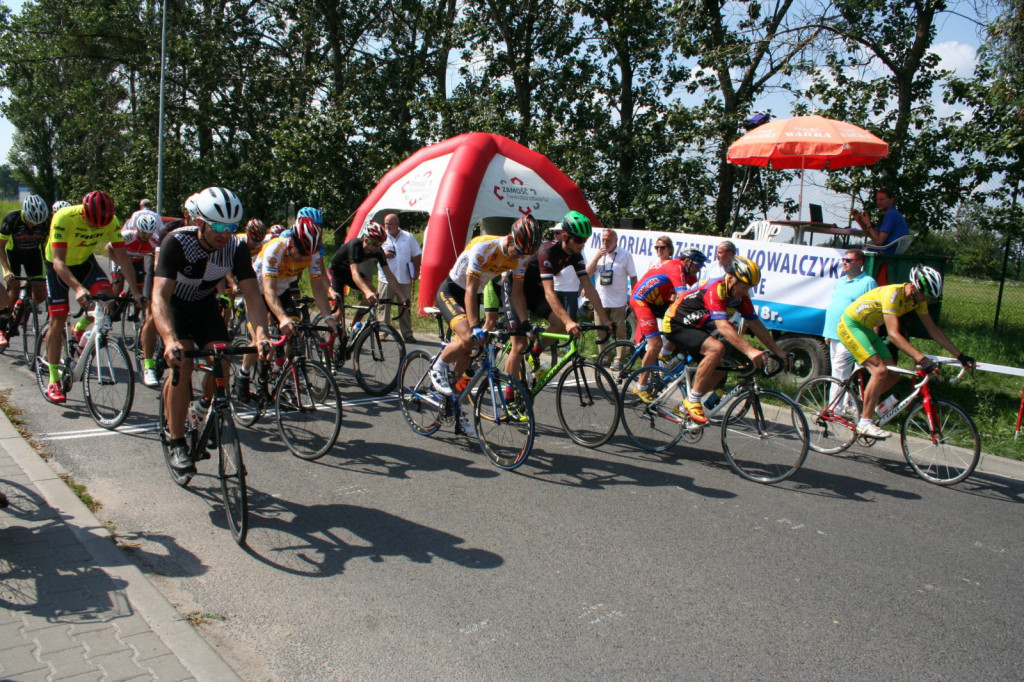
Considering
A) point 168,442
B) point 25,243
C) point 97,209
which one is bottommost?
point 168,442

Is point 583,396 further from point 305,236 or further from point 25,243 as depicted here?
point 25,243

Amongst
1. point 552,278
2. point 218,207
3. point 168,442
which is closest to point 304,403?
point 168,442

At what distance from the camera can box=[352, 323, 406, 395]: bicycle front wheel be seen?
8.62 m

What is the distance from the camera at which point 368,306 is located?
28.4 feet

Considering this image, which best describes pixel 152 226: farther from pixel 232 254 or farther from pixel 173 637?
pixel 173 637

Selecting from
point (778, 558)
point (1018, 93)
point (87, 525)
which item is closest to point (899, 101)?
point (1018, 93)

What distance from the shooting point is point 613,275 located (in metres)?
10.8

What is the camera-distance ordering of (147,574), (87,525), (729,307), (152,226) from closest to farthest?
1. (147,574)
2. (87,525)
3. (729,307)
4. (152,226)

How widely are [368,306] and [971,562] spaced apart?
5.98 meters

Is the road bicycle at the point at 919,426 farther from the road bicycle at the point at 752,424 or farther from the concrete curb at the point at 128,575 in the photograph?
the concrete curb at the point at 128,575

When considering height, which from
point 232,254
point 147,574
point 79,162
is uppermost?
point 79,162

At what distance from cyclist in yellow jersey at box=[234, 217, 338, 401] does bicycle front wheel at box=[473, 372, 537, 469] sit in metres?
1.63

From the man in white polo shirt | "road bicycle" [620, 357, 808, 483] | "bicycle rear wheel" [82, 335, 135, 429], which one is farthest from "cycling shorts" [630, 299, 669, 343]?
"bicycle rear wheel" [82, 335, 135, 429]

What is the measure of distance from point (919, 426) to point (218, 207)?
5603 millimetres
